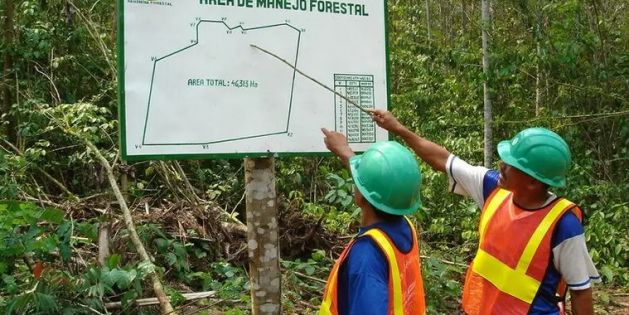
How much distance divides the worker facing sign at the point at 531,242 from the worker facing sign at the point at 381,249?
545mm

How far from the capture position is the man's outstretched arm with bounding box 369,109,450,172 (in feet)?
9.32

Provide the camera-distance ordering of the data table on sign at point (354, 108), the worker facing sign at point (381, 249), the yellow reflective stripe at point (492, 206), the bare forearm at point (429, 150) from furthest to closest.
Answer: the data table on sign at point (354, 108) → the bare forearm at point (429, 150) → the yellow reflective stripe at point (492, 206) → the worker facing sign at point (381, 249)

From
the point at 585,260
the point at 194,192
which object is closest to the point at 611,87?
the point at 194,192

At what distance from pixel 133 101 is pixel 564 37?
5.89 m

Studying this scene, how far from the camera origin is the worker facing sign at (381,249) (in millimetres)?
1783

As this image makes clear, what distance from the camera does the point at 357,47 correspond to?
9.98ft

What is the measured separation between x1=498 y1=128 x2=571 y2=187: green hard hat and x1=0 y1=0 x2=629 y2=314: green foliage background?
5.80ft

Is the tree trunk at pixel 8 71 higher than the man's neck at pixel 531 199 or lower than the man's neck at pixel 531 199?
higher

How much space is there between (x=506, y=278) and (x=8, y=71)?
237 inches

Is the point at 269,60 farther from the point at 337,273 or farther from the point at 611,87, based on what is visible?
the point at 611,87

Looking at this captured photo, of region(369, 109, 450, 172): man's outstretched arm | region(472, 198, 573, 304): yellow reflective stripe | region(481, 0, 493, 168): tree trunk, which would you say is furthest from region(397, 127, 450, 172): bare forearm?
region(481, 0, 493, 168): tree trunk

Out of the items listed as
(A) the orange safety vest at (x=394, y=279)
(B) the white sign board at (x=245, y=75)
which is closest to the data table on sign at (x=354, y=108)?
(B) the white sign board at (x=245, y=75)

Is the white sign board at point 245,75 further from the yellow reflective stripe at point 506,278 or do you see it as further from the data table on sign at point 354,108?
the yellow reflective stripe at point 506,278

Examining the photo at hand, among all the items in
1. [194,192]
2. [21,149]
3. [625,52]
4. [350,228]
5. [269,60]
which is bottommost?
[350,228]
